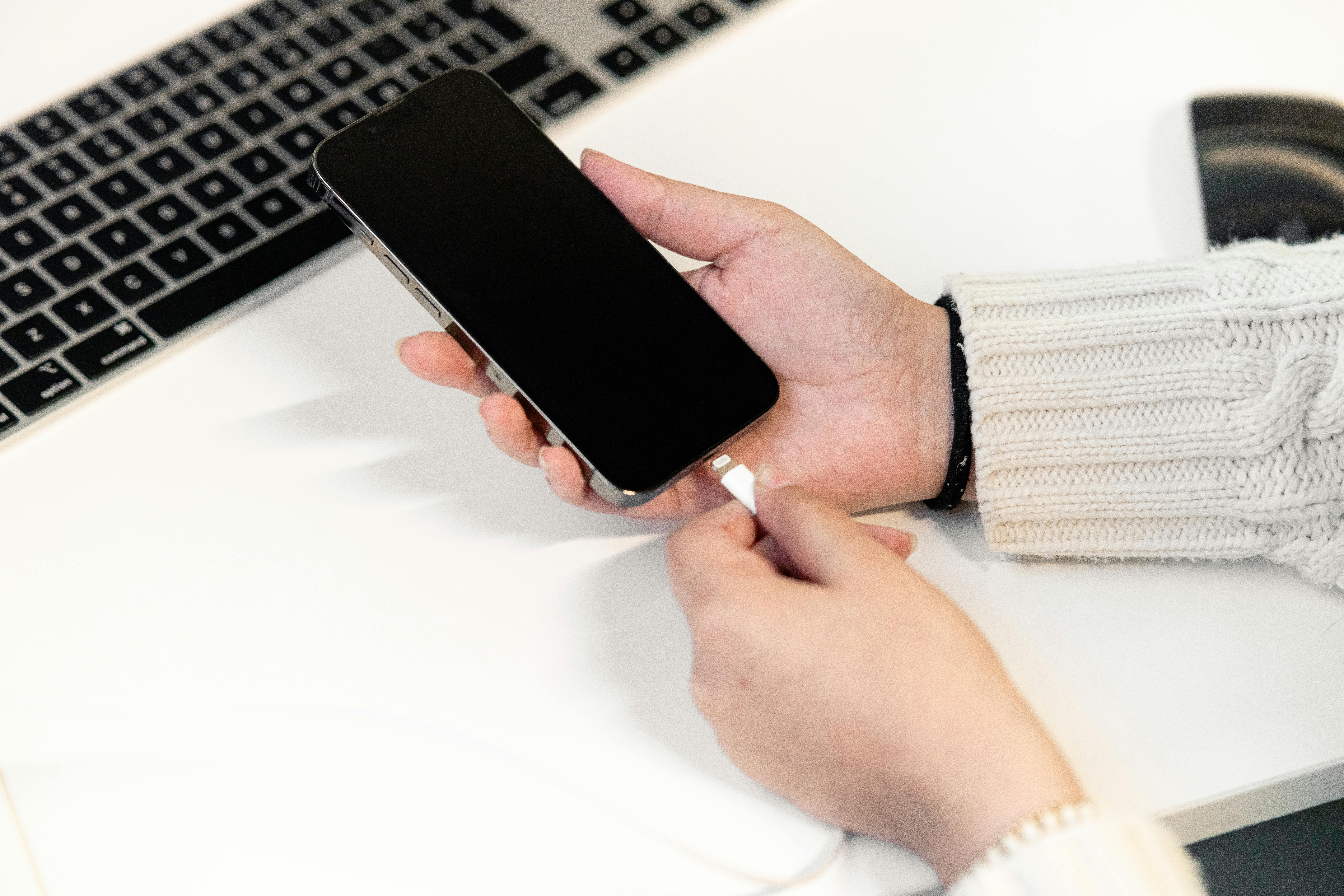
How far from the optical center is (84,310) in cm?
58

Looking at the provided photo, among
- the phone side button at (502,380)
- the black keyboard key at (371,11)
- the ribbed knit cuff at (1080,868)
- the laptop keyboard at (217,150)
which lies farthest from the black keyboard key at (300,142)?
the ribbed knit cuff at (1080,868)

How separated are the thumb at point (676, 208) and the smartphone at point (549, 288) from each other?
0.4 inches

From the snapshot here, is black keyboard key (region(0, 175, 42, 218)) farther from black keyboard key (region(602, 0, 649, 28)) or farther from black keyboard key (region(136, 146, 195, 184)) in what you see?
black keyboard key (region(602, 0, 649, 28))

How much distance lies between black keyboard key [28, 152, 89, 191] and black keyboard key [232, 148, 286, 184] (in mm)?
92

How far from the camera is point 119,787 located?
0.47 meters

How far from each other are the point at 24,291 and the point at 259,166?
0.15 m

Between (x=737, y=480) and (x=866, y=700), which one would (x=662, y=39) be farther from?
(x=866, y=700)

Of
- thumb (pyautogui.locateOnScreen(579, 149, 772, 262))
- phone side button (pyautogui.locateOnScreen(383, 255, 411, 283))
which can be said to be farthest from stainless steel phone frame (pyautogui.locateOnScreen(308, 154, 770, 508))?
thumb (pyautogui.locateOnScreen(579, 149, 772, 262))

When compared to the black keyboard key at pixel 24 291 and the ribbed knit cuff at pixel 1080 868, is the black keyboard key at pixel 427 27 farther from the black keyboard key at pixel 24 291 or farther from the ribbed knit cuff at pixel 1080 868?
the ribbed knit cuff at pixel 1080 868

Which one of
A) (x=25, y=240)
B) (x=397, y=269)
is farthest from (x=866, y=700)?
(x=25, y=240)

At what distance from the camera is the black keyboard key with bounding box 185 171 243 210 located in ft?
2.02

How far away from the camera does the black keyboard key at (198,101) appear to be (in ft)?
2.12

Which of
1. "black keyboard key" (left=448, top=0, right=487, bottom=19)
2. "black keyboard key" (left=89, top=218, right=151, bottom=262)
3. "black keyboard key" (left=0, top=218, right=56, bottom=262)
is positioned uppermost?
"black keyboard key" (left=448, top=0, right=487, bottom=19)

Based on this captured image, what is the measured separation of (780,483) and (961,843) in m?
0.19
